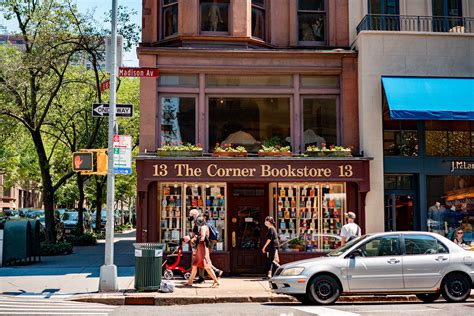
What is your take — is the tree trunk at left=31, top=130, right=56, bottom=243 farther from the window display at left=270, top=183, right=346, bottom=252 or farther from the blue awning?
the blue awning

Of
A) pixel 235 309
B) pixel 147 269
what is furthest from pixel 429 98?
pixel 147 269

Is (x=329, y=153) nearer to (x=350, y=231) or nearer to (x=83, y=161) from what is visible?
(x=350, y=231)

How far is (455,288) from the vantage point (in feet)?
40.6

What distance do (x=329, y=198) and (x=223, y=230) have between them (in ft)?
11.0

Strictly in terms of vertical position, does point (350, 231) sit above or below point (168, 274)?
above

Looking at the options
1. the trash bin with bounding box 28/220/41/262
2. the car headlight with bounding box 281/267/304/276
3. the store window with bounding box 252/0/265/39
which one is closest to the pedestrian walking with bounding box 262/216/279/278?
the car headlight with bounding box 281/267/304/276

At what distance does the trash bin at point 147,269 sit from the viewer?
1343 centimetres

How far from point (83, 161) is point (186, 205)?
4.58 metres

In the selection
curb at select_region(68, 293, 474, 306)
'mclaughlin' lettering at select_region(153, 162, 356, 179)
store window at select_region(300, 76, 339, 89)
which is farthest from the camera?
store window at select_region(300, 76, 339, 89)

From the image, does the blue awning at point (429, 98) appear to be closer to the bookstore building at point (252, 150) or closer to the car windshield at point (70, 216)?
the bookstore building at point (252, 150)

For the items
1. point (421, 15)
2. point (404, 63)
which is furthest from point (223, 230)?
point (421, 15)

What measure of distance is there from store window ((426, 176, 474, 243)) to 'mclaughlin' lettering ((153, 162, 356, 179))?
9.24 feet

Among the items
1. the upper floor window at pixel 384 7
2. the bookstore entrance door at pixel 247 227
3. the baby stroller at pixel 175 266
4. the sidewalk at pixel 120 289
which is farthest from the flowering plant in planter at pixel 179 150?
→ the upper floor window at pixel 384 7

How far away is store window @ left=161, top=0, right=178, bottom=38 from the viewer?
725 inches
